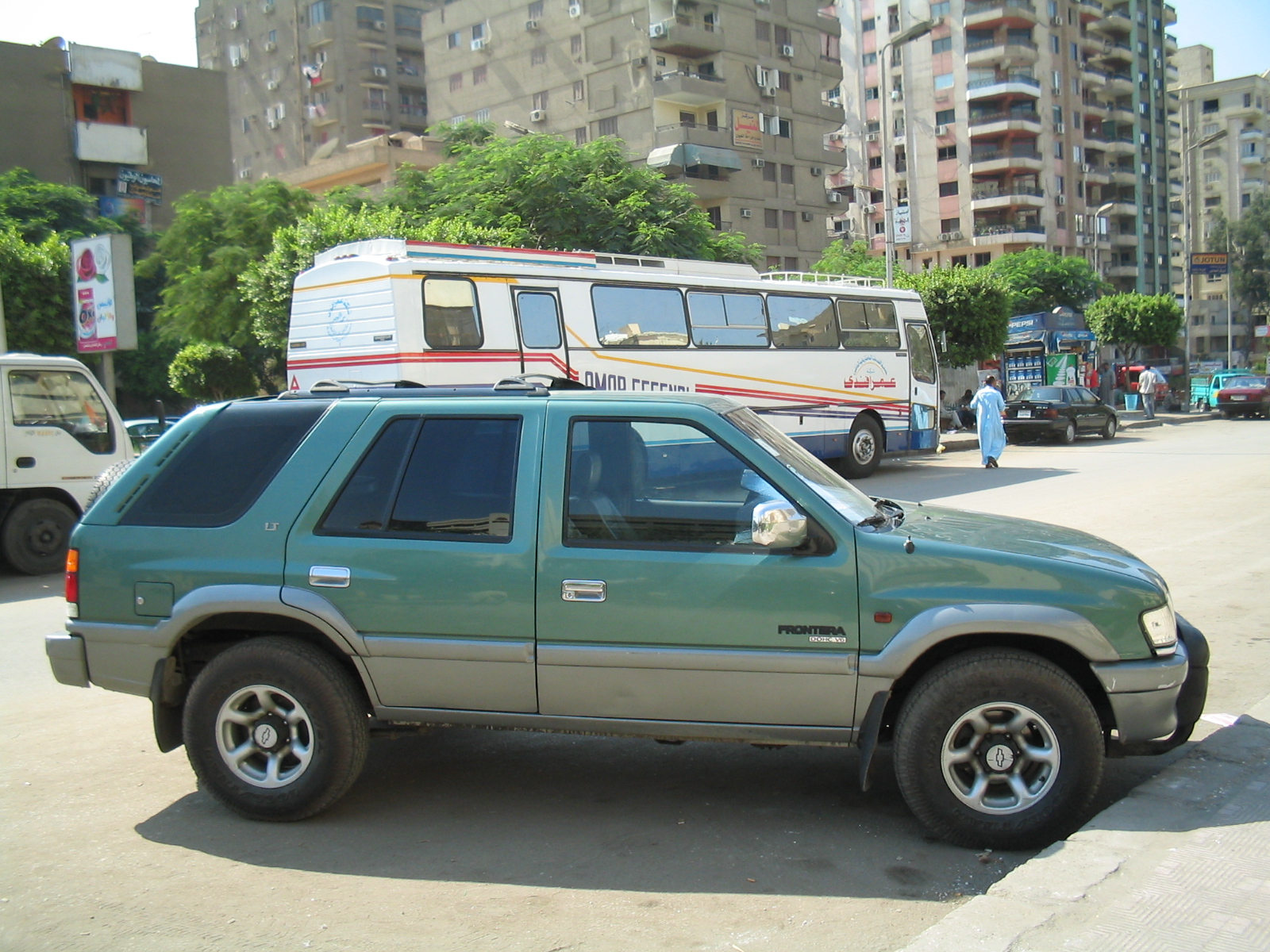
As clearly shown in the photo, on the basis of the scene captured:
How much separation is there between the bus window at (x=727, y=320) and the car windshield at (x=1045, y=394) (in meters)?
11.4

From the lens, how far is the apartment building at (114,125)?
52188 millimetres

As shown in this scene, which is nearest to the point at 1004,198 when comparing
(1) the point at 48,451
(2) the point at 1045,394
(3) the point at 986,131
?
(3) the point at 986,131

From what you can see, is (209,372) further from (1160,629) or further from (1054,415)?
(1160,629)

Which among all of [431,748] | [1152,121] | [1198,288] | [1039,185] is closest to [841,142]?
[1039,185]

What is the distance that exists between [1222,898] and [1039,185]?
78.4 meters

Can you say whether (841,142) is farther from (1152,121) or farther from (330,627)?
(330,627)

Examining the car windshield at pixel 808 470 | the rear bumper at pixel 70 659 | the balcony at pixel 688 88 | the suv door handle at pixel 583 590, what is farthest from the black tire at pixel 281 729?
the balcony at pixel 688 88

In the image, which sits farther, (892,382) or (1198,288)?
(1198,288)

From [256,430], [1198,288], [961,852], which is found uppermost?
[1198,288]

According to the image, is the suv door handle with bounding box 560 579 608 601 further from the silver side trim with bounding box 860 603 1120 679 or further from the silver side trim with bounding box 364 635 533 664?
the silver side trim with bounding box 860 603 1120 679

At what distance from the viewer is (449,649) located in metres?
4.17

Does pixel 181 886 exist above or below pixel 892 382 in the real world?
below

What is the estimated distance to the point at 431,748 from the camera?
17.5 feet

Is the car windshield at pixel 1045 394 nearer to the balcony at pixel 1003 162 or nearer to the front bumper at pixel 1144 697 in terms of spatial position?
the front bumper at pixel 1144 697
